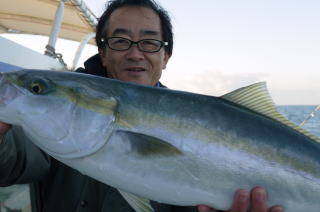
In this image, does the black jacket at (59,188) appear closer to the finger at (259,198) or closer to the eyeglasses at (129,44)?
the finger at (259,198)

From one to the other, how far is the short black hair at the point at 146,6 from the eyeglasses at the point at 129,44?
0.77 ft

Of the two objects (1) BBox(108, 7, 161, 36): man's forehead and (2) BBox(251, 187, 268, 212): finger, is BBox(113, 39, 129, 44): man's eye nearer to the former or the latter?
(1) BBox(108, 7, 161, 36): man's forehead

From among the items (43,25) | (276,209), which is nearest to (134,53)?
(276,209)

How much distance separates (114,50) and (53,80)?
4.83ft

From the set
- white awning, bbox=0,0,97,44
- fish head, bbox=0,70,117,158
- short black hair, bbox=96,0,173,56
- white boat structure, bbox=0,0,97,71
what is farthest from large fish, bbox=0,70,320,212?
white awning, bbox=0,0,97,44

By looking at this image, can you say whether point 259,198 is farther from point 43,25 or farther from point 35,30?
point 35,30

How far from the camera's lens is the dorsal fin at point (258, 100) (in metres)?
2.22

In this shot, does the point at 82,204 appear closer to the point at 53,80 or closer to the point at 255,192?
the point at 53,80

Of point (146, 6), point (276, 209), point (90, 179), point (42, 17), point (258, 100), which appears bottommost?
point (90, 179)

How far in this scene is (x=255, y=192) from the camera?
1.99 metres

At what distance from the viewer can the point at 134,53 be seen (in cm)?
334

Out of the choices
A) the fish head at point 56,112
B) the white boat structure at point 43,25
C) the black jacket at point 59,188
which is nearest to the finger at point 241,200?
the black jacket at point 59,188

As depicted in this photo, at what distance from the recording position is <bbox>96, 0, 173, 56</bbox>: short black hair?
3680 millimetres

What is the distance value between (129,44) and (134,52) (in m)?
0.12
